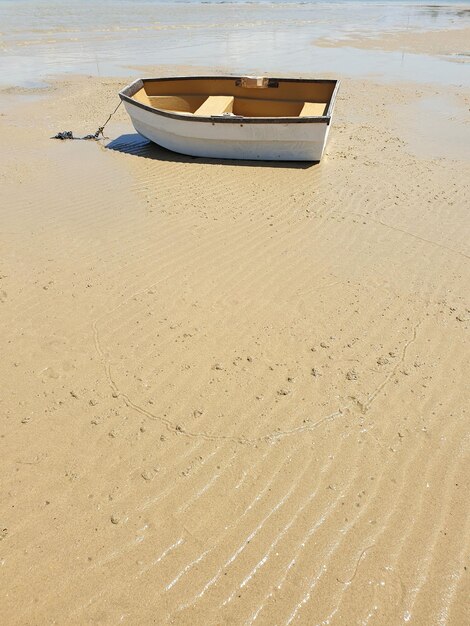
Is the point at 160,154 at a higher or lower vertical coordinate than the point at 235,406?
lower

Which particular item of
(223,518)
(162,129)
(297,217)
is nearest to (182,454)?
(223,518)

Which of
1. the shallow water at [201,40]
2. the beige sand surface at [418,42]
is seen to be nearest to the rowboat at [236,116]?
the shallow water at [201,40]

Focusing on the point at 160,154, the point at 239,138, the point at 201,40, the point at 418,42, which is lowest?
the point at 418,42

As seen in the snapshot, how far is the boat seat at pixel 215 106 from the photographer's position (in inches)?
438

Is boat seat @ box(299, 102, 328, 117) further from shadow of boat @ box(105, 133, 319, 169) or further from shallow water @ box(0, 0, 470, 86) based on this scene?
shallow water @ box(0, 0, 470, 86)

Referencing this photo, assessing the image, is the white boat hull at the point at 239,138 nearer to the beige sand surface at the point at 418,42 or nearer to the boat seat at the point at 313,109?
the boat seat at the point at 313,109

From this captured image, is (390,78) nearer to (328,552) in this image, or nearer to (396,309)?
(396,309)

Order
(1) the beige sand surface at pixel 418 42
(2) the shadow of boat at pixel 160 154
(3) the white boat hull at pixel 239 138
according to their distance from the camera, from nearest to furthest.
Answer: (3) the white boat hull at pixel 239 138 < (2) the shadow of boat at pixel 160 154 < (1) the beige sand surface at pixel 418 42

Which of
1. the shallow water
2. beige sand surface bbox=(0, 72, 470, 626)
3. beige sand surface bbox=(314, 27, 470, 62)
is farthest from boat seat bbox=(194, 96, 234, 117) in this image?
beige sand surface bbox=(314, 27, 470, 62)

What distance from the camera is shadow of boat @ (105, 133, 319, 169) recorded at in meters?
9.68

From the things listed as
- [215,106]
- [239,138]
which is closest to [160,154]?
[239,138]

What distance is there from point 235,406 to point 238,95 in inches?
409

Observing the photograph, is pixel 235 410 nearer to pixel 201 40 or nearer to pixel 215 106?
pixel 215 106

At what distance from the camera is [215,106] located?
37.9ft
